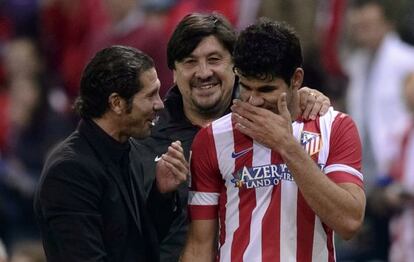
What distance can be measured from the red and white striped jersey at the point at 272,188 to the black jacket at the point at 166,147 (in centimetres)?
36

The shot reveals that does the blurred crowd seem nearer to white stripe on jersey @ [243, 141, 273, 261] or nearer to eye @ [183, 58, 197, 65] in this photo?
eye @ [183, 58, 197, 65]

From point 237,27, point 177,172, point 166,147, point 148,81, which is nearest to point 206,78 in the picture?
point 166,147

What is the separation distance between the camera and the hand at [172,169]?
6.15 m

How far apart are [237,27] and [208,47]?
3.17 m

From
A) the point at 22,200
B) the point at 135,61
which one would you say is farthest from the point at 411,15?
the point at 135,61

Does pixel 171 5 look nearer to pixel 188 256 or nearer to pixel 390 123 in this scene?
pixel 390 123

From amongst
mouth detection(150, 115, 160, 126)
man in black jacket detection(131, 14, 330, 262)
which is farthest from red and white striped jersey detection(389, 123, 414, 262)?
mouth detection(150, 115, 160, 126)

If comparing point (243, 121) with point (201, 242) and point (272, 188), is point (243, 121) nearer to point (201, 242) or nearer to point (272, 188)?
point (272, 188)

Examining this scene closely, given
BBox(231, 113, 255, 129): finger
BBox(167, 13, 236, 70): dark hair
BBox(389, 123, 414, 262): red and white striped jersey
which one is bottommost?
BBox(389, 123, 414, 262): red and white striped jersey

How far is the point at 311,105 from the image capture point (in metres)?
6.21

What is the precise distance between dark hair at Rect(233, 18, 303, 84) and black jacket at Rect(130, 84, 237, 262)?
2.54 ft

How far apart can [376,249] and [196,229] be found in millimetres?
3609

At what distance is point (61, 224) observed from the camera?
19.7 ft

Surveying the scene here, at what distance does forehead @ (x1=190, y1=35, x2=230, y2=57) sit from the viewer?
22.6 feet
